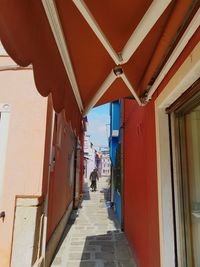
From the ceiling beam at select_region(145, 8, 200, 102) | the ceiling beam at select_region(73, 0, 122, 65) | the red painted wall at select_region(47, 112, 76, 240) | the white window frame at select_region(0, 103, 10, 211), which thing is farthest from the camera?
the red painted wall at select_region(47, 112, 76, 240)

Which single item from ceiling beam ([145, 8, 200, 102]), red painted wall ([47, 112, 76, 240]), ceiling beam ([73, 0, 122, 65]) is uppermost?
ceiling beam ([145, 8, 200, 102])

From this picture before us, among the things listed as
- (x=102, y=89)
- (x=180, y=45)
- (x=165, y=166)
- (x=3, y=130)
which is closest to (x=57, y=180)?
(x=3, y=130)

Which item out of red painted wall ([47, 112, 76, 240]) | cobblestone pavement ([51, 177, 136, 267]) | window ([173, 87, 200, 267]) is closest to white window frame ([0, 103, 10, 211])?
red painted wall ([47, 112, 76, 240])

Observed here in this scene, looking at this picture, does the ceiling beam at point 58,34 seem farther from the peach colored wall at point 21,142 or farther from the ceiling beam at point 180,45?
the peach colored wall at point 21,142

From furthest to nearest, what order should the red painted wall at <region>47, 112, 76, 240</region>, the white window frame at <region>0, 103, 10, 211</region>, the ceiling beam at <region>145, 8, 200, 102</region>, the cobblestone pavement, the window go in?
the red painted wall at <region>47, 112, 76, 240</region> → the cobblestone pavement → the white window frame at <region>0, 103, 10, 211</region> → the window → the ceiling beam at <region>145, 8, 200, 102</region>

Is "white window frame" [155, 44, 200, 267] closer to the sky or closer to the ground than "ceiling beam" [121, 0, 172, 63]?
closer to the ground

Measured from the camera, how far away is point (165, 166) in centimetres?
245

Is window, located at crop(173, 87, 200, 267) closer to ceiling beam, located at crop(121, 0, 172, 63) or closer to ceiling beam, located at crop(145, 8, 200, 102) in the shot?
ceiling beam, located at crop(145, 8, 200, 102)

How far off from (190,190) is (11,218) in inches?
114

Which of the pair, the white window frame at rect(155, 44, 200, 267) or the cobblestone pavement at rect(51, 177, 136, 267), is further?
the cobblestone pavement at rect(51, 177, 136, 267)

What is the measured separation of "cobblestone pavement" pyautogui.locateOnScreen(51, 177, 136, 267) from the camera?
460 cm

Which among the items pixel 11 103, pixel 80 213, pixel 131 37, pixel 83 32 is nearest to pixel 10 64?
pixel 11 103

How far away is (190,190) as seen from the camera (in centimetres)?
229

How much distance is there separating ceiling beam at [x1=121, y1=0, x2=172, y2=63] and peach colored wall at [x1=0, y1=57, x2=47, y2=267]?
8.16ft
